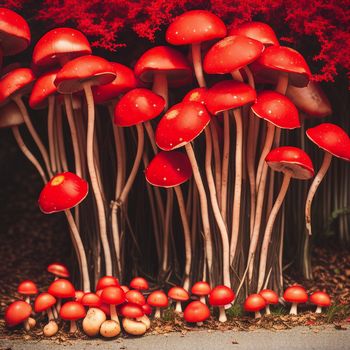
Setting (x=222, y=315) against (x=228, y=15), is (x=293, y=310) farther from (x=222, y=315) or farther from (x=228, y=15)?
(x=228, y=15)

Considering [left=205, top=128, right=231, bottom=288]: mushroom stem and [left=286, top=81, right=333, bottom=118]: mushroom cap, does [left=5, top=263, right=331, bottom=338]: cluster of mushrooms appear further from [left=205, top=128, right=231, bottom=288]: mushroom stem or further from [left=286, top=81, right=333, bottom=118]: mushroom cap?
[left=286, top=81, right=333, bottom=118]: mushroom cap

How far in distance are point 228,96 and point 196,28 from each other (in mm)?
396

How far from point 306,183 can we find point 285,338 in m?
1.15

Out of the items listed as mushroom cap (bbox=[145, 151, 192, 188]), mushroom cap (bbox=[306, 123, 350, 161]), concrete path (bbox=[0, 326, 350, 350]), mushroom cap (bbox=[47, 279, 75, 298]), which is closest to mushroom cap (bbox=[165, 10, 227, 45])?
mushroom cap (bbox=[145, 151, 192, 188])

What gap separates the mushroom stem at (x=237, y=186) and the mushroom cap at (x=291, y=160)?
0.60 ft

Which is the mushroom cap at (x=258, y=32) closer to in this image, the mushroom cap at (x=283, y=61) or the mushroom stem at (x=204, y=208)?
the mushroom cap at (x=283, y=61)

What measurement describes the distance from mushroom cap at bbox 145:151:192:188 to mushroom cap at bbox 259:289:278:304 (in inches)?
29.3

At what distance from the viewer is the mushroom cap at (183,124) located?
274cm

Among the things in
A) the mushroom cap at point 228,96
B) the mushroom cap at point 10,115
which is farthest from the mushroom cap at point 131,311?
the mushroom cap at point 10,115

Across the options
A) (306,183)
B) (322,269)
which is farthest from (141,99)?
(322,269)

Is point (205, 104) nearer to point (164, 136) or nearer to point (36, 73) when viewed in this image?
point (164, 136)

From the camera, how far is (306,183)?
3492 mm

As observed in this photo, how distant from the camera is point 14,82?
302 centimetres

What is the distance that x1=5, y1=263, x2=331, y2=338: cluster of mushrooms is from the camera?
275 cm
